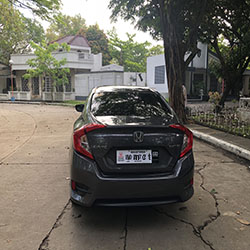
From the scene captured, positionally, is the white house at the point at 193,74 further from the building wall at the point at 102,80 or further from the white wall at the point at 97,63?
the white wall at the point at 97,63

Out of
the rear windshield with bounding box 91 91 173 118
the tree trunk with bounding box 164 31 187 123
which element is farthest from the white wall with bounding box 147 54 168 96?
the rear windshield with bounding box 91 91 173 118

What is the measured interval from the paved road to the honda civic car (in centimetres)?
36

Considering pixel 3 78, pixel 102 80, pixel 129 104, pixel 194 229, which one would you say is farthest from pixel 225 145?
pixel 3 78

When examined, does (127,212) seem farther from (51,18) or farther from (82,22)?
(82,22)

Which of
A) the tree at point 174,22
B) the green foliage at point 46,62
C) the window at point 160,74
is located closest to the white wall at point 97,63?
the green foliage at point 46,62

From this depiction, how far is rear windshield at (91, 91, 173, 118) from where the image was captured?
344 cm

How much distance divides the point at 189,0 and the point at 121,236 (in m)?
9.60

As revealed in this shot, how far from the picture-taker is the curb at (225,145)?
6004mm

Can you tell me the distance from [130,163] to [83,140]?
567mm

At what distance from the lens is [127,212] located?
3.43 m

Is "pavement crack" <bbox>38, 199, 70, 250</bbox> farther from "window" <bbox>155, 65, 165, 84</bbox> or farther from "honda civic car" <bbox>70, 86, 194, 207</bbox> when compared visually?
"window" <bbox>155, 65, 165, 84</bbox>

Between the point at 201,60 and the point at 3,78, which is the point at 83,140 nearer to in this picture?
the point at 201,60

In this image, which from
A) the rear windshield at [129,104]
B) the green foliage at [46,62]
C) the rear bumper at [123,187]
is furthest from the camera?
the green foliage at [46,62]

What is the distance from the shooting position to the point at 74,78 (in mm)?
29516
